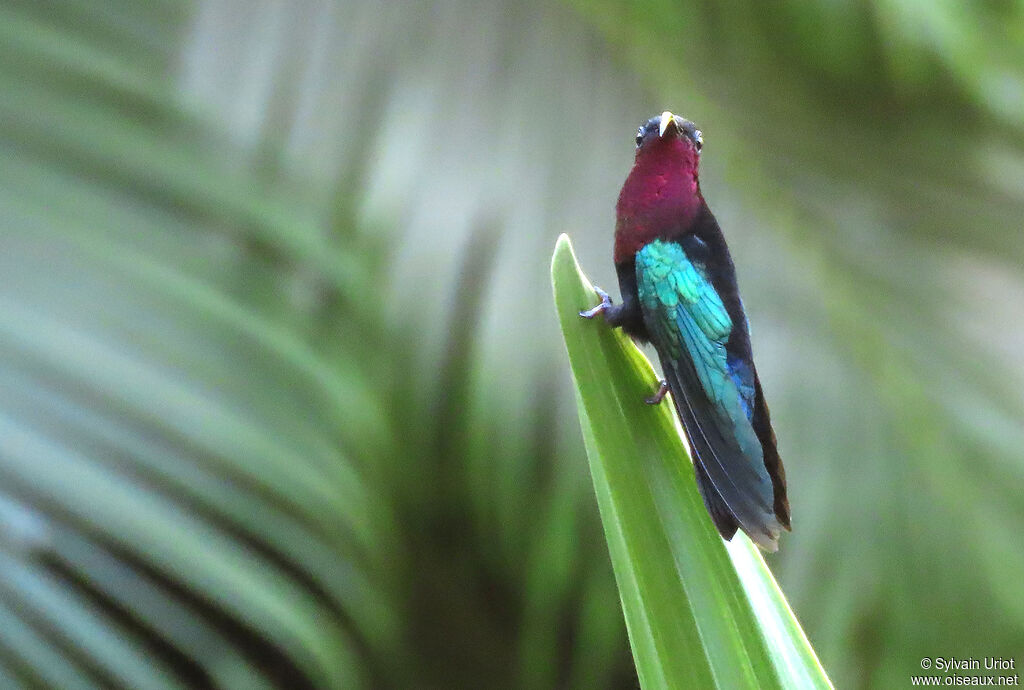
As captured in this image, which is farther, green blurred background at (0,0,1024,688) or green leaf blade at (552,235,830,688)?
green blurred background at (0,0,1024,688)

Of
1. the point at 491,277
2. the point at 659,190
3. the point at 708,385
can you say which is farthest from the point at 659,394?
the point at 491,277

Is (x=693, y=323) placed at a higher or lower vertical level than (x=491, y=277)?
lower

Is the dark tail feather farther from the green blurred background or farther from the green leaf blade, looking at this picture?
the green blurred background

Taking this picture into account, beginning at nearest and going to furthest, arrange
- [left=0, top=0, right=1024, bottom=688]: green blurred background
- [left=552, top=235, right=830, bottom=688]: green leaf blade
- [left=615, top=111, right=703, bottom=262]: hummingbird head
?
[left=552, top=235, right=830, bottom=688]: green leaf blade, [left=615, top=111, right=703, bottom=262]: hummingbird head, [left=0, top=0, right=1024, bottom=688]: green blurred background

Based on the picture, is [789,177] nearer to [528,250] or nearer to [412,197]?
[528,250]

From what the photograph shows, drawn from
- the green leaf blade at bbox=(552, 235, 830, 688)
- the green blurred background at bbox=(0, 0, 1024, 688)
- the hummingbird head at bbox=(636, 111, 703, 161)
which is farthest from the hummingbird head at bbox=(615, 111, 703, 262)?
the green blurred background at bbox=(0, 0, 1024, 688)

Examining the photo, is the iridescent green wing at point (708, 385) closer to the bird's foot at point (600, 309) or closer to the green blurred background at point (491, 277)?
the bird's foot at point (600, 309)

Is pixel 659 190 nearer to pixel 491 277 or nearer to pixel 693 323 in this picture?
pixel 693 323
